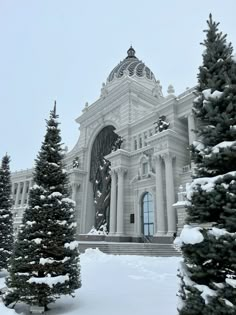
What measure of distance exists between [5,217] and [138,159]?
651 inches

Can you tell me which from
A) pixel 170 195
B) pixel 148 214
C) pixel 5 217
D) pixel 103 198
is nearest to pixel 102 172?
pixel 103 198

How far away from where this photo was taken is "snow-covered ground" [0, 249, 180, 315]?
6.34 meters

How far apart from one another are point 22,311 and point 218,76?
8009 millimetres

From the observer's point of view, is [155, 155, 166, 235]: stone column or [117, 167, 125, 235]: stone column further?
[117, 167, 125, 235]: stone column

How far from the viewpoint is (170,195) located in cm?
2259

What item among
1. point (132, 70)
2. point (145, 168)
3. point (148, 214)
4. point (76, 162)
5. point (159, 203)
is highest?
point (132, 70)

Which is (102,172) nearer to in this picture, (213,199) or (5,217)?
(5,217)

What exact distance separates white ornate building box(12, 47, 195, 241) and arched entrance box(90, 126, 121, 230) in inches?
12.9

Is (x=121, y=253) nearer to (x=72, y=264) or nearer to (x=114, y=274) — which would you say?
(x=114, y=274)

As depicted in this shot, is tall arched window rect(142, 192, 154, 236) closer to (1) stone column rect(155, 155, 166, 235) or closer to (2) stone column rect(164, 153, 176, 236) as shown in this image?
(1) stone column rect(155, 155, 166, 235)

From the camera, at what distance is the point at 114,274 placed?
449 inches

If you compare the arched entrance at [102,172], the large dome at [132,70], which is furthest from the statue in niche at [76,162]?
the large dome at [132,70]

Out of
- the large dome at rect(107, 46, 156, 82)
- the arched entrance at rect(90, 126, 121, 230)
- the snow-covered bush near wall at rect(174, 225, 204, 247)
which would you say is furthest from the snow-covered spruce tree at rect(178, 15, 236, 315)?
the large dome at rect(107, 46, 156, 82)

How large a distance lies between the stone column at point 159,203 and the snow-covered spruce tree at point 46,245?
16.3 m
